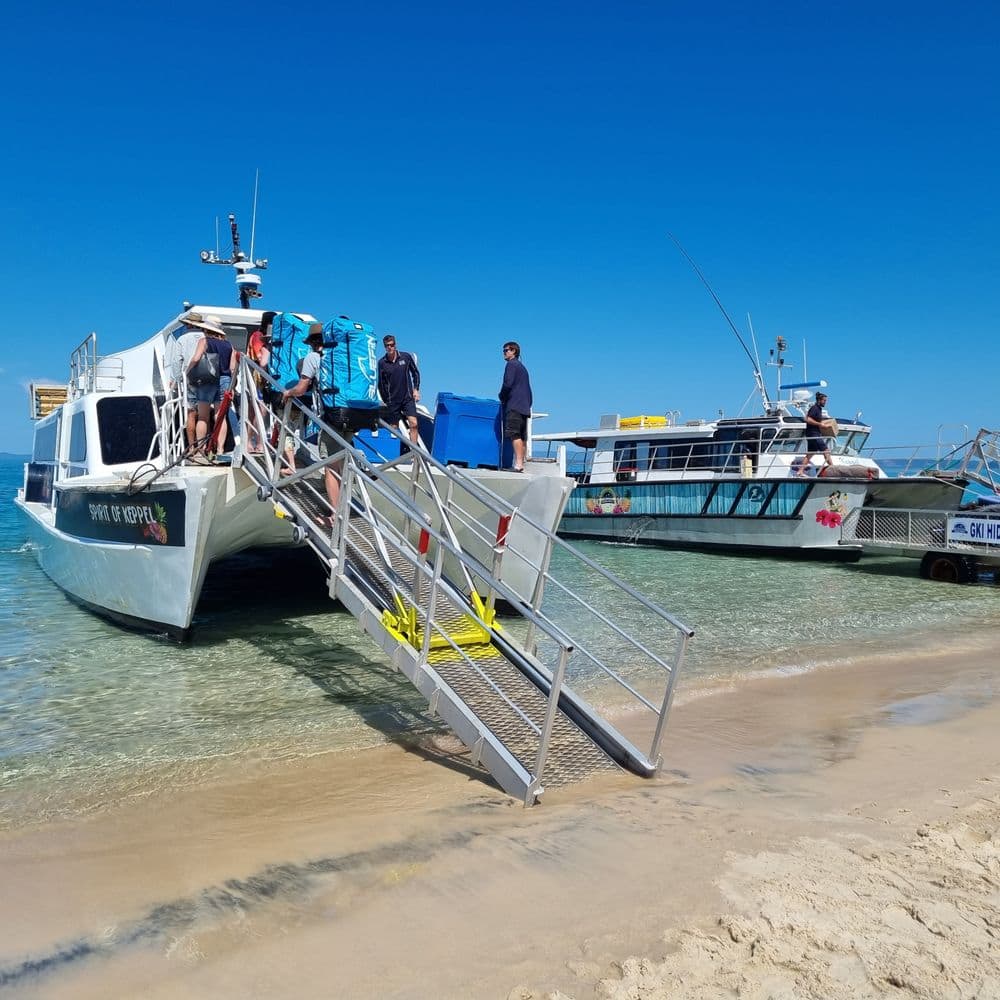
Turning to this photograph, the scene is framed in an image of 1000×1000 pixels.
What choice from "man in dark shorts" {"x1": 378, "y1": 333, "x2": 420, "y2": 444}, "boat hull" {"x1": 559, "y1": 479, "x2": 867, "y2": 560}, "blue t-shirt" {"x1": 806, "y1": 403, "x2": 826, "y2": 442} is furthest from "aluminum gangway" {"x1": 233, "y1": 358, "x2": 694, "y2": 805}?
"blue t-shirt" {"x1": 806, "y1": 403, "x2": 826, "y2": 442}

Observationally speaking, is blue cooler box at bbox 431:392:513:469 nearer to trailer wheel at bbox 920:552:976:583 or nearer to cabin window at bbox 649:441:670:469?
trailer wheel at bbox 920:552:976:583

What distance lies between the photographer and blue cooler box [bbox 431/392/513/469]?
9500mm

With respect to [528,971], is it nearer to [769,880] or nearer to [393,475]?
[769,880]

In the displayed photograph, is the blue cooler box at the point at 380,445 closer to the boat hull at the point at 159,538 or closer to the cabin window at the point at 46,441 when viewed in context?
the boat hull at the point at 159,538

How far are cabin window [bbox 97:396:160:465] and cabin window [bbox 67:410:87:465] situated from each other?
14.1 inches

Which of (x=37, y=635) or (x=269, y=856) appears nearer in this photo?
(x=269, y=856)

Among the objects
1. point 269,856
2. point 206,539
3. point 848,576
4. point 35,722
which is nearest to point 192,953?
point 269,856

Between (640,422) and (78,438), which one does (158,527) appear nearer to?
(78,438)

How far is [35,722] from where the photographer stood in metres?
6.26

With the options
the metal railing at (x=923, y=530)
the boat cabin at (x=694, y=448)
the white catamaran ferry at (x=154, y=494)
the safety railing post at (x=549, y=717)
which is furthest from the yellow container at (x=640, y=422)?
the safety railing post at (x=549, y=717)

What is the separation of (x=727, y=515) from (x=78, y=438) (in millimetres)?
13898

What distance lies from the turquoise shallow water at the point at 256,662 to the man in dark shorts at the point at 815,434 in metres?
4.02

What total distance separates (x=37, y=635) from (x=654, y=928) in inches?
330

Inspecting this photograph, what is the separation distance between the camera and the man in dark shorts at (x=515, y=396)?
29.2 ft
